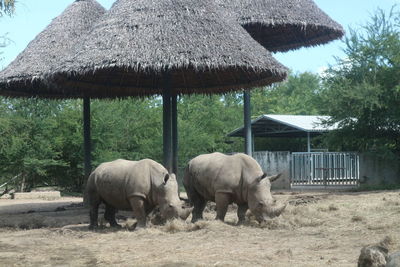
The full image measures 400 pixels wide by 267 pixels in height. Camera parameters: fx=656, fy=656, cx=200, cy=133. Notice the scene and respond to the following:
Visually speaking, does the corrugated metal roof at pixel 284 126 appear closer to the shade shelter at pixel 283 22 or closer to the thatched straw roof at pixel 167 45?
the shade shelter at pixel 283 22

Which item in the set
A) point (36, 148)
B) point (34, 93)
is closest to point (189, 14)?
point (34, 93)

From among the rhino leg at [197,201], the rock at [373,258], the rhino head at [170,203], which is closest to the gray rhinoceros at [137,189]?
the rhino head at [170,203]

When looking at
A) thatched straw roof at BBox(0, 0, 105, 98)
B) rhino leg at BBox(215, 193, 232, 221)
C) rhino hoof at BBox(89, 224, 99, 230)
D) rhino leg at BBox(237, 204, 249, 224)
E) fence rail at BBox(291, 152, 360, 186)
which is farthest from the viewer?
fence rail at BBox(291, 152, 360, 186)

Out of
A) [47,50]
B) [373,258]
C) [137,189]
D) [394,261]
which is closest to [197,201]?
[137,189]

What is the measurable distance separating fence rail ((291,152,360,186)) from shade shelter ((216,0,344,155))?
7.95 m

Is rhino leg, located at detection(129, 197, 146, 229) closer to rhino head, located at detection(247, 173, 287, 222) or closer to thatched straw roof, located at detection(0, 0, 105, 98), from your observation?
rhino head, located at detection(247, 173, 287, 222)

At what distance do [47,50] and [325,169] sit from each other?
14093mm

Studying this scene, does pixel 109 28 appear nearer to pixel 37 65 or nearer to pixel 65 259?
pixel 37 65

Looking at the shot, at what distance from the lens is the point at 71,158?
2870cm

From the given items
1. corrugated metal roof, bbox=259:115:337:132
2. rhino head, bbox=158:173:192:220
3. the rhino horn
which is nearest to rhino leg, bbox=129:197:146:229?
rhino head, bbox=158:173:192:220

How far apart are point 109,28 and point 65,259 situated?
723cm

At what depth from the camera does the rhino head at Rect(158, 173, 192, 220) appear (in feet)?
41.3

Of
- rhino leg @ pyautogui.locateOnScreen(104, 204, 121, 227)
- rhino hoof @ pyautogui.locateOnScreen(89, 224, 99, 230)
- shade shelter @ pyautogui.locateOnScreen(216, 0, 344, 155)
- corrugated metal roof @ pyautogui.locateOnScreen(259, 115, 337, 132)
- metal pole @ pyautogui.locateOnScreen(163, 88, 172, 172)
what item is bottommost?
rhino hoof @ pyautogui.locateOnScreen(89, 224, 99, 230)

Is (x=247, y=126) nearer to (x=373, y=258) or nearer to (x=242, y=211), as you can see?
(x=242, y=211)
